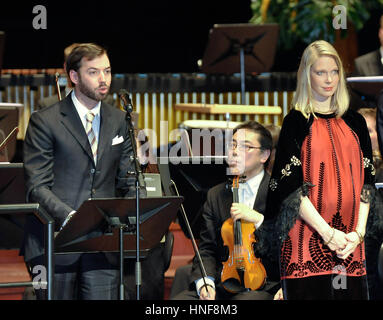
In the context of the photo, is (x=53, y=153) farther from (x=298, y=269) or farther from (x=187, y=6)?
(x=187, y=6)

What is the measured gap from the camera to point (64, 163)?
4.08 meters

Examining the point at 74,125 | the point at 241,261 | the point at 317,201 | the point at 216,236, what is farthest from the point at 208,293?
the point at 74,125

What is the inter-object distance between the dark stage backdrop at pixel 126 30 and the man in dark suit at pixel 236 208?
5383 mm

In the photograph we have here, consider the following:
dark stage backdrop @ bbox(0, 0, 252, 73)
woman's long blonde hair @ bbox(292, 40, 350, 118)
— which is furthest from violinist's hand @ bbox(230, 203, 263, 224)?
dark stage backdrop @ bbox(0, 0, 252, 73)

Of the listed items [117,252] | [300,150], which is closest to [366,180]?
[300,150]

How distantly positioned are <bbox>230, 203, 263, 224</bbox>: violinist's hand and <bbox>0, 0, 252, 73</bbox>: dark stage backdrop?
5890mm

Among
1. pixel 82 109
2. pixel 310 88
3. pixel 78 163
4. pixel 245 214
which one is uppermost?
pixel 310 88

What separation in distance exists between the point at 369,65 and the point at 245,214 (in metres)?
2.76

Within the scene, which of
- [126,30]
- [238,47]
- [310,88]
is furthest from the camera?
[126,30]

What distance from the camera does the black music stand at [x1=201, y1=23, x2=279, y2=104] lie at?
7145mm

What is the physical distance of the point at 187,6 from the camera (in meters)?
9.95

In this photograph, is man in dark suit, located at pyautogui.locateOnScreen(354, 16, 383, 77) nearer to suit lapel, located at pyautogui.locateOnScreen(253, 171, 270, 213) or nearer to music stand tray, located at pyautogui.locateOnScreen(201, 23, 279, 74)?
music stand tray, located at pyautogui.locateOnScreen(201, 23, 279, 74)

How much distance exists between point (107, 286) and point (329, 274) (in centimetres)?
121

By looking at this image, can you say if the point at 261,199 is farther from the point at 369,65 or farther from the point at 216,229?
the point at 369,65
